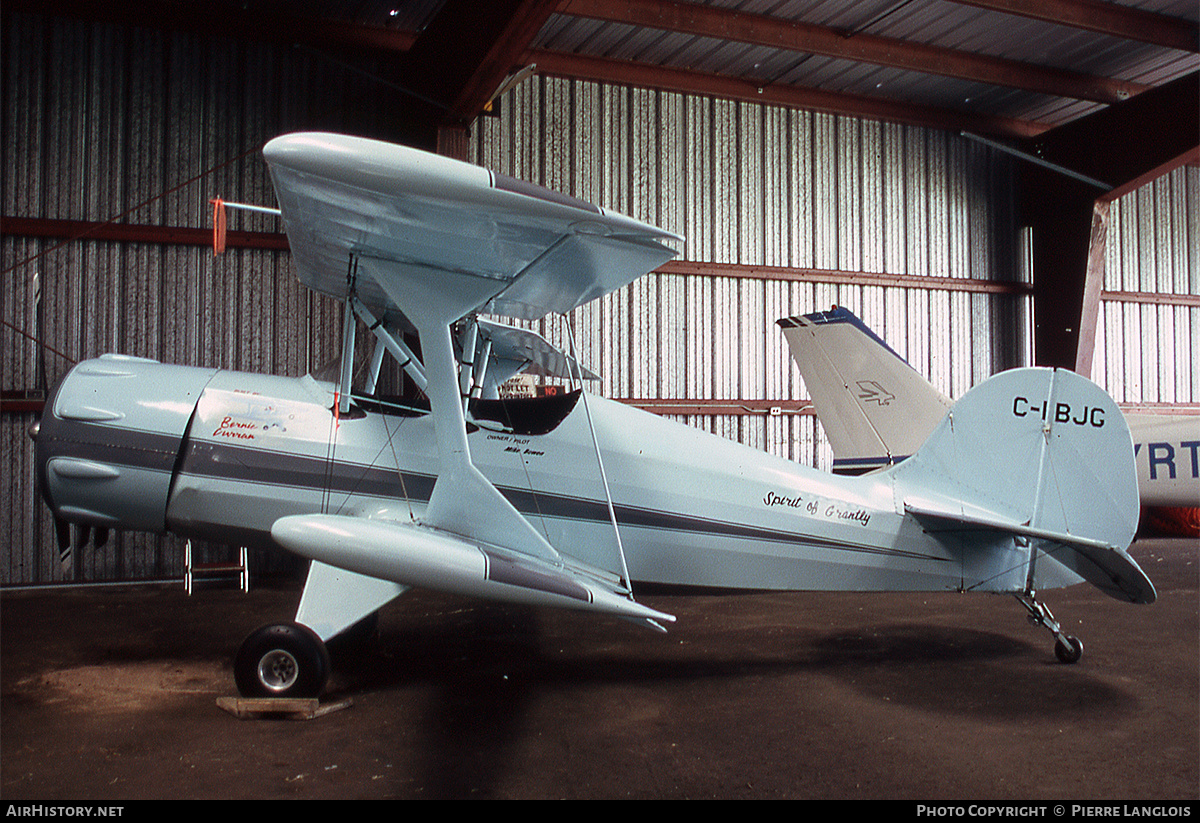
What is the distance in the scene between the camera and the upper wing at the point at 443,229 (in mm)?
2547

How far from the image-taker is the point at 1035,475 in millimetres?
4422

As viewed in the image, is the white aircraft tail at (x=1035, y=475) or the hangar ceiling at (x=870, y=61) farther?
the hangar ceiling at (x=870, y=61)

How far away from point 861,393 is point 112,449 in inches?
245

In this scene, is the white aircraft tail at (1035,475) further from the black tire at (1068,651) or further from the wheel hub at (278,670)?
the wheel hub at (278,670)

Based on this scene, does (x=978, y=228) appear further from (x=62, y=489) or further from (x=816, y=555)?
(x=62, y=489)

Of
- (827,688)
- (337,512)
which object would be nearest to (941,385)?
(827,688)

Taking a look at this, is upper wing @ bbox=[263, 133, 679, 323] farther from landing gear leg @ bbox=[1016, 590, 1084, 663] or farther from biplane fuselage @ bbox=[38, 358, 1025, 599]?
landing gear leg @ bbox=[1016, 590, 1084, 663]

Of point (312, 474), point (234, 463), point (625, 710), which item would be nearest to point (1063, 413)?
point (625, 710)

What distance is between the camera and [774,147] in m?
10.4

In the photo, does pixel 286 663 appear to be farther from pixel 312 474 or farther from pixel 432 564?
pixel 432 564

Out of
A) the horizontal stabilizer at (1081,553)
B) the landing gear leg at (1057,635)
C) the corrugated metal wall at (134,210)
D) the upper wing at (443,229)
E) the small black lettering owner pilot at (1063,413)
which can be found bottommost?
the landing gear leg at (1057,635)

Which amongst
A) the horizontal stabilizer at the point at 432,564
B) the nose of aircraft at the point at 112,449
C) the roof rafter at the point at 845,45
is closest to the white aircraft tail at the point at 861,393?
the roof rafter at the point at 845,45

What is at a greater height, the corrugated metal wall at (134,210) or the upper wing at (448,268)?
the corrugated metal wall at (134,210)

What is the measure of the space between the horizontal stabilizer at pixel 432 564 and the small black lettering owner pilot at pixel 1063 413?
2940mm
